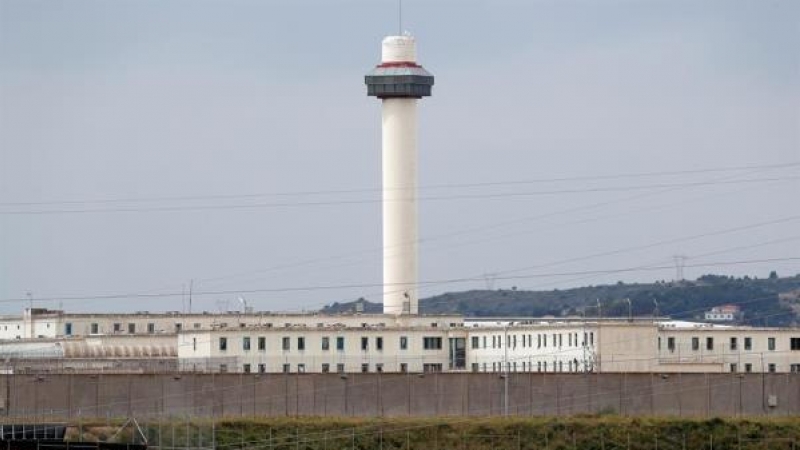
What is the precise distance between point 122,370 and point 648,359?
85.7 feet

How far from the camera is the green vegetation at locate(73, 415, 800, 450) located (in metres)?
95.9

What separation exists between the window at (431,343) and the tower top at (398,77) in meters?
27.7

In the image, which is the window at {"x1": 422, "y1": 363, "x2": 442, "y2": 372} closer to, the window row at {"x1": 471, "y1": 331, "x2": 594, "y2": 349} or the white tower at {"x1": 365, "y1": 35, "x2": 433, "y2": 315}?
the window row at {"x1": 471, "y1": 331, "x2": 594, "y2": 349}

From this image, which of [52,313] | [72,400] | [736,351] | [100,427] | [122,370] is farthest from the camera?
[52,313]

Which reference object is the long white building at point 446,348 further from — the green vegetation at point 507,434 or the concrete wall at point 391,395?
the green vegetation at point 507,434

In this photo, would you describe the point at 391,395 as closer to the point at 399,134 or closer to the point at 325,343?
the point at 325,343

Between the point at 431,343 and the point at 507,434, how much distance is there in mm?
31369

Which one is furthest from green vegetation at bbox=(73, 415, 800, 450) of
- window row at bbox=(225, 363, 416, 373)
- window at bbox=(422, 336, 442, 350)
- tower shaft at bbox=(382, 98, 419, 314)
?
tower shaft at bbox=(382, 98, 419, 314)

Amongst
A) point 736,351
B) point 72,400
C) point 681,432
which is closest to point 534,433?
point 681,432

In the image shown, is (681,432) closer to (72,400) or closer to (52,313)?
(72,400)

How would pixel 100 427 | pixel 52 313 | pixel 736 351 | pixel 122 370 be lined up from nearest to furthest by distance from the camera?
pixel 100 427, pixel 122 370, pixel 736 351, pixel 52 313

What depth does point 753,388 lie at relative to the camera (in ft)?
354

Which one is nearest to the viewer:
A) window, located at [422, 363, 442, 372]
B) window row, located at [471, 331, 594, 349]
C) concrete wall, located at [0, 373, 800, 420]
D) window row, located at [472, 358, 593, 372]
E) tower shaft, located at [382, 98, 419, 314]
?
concrete wall, located at [0, 373, 800, 420]

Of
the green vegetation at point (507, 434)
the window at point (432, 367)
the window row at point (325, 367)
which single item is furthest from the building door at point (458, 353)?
the green vegetation at point (507, 434)
